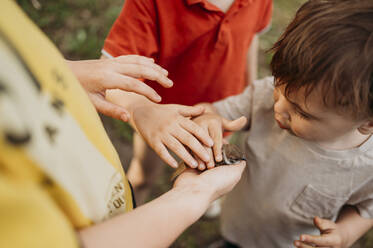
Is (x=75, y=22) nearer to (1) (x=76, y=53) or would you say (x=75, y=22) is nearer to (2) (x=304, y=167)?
(1) (x=76, y=53)

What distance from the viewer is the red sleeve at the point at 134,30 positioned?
103 centimetres

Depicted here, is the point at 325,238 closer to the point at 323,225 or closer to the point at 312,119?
the point at 323,225

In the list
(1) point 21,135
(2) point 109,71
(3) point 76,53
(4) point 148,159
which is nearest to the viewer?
(1) point 21,135

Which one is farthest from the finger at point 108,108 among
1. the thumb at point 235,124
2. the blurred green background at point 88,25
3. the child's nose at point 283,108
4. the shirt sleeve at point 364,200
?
the blurred green background at point 88,25

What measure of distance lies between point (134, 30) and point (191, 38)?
222 mm

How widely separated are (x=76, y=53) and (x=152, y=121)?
1708mm

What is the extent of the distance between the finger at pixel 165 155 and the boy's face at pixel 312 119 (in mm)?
349

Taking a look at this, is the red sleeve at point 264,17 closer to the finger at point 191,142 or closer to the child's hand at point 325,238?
the finger at point 191,142

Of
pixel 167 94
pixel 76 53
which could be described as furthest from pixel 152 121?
pixel 76 53

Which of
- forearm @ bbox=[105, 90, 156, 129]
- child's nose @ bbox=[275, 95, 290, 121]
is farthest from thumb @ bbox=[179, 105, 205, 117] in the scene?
child's nose @ bbox=[275, 95, 290, 121]

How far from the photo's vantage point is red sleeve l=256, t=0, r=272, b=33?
1263 mm

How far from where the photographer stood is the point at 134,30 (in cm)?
105

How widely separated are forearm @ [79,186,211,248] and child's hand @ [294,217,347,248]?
1.63ft

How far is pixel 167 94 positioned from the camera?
1.37 metres
